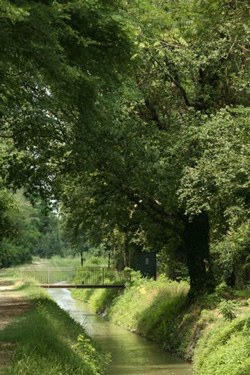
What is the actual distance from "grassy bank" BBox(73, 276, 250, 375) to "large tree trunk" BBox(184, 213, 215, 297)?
804 mm

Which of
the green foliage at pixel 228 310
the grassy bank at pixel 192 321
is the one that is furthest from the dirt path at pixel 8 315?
the green foliage at pixel 228 310

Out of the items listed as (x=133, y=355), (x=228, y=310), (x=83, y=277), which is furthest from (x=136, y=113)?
(x=83, y=277)

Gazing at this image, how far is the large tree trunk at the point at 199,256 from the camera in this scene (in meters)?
22.3

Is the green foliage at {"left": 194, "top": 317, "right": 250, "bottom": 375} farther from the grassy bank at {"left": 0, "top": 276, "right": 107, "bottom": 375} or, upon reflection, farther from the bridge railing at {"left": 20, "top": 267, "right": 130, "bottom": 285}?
the bridge railing at {"left": 20, "top": 267, "right": 130, "bottom": 285}

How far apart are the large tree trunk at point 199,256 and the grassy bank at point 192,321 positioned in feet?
2.64

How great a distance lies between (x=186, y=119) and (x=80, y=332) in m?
7.80

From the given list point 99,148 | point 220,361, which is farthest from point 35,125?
point 220,361

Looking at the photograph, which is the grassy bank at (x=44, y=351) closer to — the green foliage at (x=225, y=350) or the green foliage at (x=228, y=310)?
the green foliage at (x=225, y=350)

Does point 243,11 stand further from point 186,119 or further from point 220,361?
point 186,119

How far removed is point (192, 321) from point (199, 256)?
287cm

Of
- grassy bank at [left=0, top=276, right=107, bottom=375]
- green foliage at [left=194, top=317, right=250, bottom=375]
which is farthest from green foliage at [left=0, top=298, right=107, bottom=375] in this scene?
green foliage at [left=194, top=317, right=250, bottom=375]

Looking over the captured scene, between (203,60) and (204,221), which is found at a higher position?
(203,60)

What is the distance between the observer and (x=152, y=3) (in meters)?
9.76

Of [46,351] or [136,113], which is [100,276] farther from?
[46,351]
